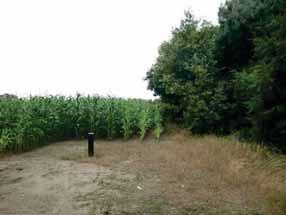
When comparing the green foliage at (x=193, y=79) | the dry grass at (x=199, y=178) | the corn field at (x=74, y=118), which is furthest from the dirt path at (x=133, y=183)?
the green foliage at (x=193, y=79)

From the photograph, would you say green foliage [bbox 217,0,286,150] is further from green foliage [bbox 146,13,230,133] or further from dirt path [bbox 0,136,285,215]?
dirt path [bbox 0,136,285,215]

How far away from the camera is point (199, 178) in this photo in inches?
224

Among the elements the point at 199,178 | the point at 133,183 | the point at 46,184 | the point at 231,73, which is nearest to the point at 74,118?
the point at 46,184

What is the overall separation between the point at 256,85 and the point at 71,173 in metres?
5.29

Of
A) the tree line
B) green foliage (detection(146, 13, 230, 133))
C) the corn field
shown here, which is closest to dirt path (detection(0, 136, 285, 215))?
the corn field

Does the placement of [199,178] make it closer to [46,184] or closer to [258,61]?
[46,184]

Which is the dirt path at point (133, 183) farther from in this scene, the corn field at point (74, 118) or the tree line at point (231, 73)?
the tree line at point (231, 73)

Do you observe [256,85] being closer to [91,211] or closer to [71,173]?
[71,173]

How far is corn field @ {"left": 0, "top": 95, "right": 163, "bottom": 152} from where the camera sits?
970 cm

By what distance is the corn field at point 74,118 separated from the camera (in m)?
9.70

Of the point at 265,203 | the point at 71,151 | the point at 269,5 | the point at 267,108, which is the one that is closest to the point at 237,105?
the point at 267,108

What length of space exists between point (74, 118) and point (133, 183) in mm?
6539

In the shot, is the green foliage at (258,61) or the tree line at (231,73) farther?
the tree line at (231,73)

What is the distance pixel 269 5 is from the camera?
9.19m
